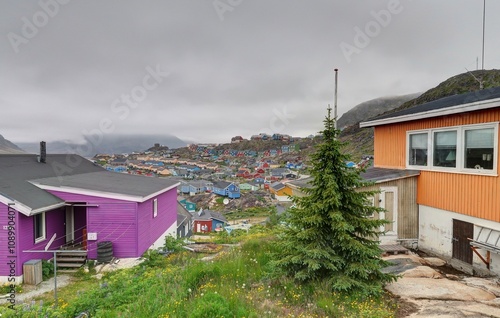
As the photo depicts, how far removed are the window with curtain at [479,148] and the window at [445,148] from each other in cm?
50

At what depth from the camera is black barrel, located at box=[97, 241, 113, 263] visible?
1303 cm

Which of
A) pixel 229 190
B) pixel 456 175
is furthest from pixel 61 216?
pixel 229 190

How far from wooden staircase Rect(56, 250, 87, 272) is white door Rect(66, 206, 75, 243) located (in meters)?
1.81

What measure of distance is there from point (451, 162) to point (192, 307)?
9980mm

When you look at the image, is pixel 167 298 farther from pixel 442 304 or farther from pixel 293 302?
pixel 442 304

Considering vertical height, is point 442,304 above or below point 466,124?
below

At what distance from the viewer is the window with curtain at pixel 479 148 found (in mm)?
8930

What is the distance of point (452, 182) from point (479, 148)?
1535 millimetres

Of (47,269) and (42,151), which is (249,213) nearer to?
(42,151)

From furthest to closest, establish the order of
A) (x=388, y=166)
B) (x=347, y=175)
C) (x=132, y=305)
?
(x=388, y=166) → (x=347, y=175) → (x=132, y=305)

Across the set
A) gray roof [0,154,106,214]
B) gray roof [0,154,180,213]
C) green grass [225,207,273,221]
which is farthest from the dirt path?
green grass [225,207,273,221]

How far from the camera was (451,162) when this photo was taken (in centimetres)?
1047

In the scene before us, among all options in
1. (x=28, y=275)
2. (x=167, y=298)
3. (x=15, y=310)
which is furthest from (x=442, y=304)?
(x=28, y=275)

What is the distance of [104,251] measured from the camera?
42.8 ft
